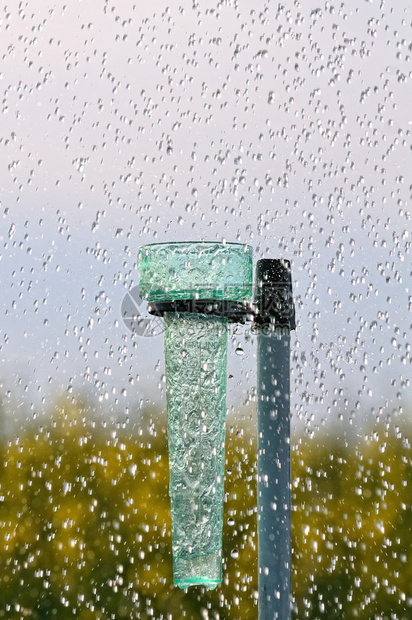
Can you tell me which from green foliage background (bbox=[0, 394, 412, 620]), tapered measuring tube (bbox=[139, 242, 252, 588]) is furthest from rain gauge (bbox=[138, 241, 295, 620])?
green foliage background (bbox=[0, 394, 412, 620])

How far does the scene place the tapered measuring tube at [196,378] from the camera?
1371 millimetres

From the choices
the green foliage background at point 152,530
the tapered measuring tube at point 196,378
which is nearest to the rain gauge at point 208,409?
the tapered measuring tube at point 196,378

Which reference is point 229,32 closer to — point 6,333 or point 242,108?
point 242,108

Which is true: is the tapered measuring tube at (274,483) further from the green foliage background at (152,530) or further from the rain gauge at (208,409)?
the green foliage background at (152,530)

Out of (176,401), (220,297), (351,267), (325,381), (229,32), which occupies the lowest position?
(176,401)

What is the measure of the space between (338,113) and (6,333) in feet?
10.6

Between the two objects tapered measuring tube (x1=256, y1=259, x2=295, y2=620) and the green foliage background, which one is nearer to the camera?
tapered measuring tube (x1=256, y1=259, x2=295, y2=620)

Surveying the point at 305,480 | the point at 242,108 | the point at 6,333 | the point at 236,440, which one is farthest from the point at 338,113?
the point at 305,480

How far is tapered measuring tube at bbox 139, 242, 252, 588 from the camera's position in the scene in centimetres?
137

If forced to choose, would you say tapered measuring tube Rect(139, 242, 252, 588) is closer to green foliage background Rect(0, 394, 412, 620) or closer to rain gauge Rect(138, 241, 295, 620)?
rain gauge Rect(138, 241, 295, 620)

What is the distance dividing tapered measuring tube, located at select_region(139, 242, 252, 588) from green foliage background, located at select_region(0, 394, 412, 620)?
5164mm

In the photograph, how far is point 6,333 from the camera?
233 inches

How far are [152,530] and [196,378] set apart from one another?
6.31 meters

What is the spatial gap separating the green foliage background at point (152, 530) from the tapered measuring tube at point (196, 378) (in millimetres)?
5164
